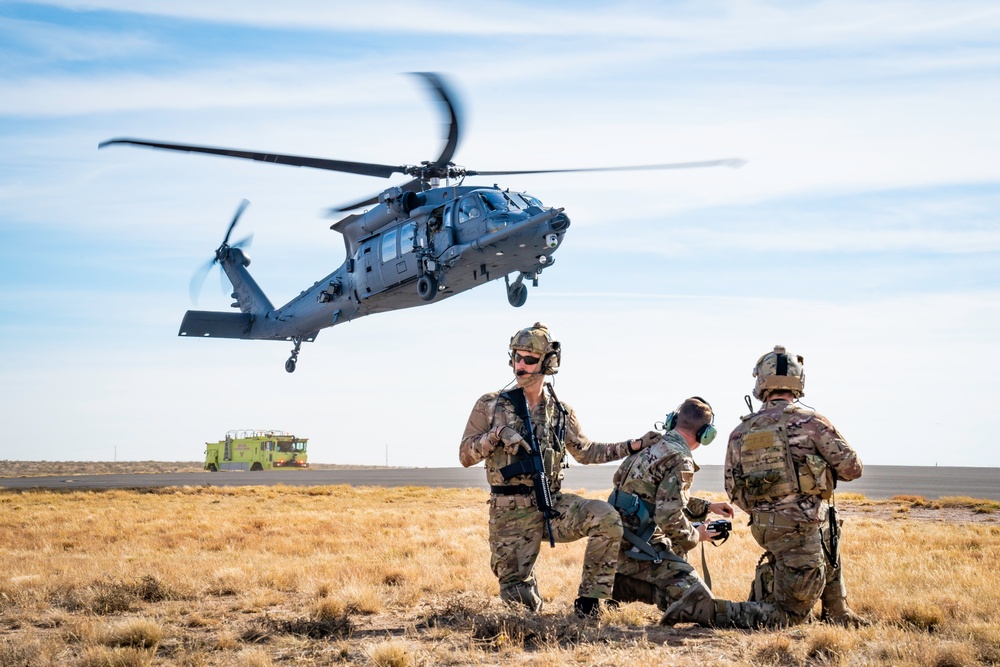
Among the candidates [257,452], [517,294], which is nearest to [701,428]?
[517,294]

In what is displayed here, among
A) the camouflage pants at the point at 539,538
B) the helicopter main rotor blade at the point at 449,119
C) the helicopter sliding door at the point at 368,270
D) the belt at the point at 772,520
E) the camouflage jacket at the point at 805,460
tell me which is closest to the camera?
the camouflage jacket at the point at 805,460

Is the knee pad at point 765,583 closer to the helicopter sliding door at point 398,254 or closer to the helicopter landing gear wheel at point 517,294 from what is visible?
the helicopter landing gear wheel at point 517,294

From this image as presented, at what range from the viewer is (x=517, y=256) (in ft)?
68.9

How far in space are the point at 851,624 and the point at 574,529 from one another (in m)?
2.01

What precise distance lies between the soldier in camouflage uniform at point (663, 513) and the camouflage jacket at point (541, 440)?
0.28 m

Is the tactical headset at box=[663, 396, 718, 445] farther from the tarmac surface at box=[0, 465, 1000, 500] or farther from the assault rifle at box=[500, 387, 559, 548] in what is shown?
the tarmac surface at box=[0, 465, 1000, 500]

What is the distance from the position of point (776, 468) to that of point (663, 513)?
3.02ft

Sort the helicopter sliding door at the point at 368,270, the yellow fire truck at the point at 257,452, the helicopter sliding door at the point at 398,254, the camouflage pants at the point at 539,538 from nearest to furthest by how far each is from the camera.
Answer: the camouflage pants at the point at 539,538 < the helicopter sliding door at the point at 398,254 < the helicopter sliding door at the point at 368,270 < the yellow fire truck at the point at 257,452

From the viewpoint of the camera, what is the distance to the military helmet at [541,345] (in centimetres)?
712

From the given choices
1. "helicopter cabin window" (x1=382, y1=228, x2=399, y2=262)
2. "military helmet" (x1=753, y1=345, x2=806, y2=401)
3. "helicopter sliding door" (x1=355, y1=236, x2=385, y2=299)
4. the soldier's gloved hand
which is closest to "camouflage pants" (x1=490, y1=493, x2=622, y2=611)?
the soldier's gloved hand

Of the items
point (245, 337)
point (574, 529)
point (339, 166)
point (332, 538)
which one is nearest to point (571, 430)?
point (574, 529)

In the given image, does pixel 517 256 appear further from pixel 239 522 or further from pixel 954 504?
pixel 954 504

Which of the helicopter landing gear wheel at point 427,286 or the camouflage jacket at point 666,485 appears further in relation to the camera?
the helicopter landing gear wheel at point 427,286

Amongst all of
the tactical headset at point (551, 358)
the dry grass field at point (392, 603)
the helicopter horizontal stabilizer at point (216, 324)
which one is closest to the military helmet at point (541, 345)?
the tactical headset at point (551, 358)
